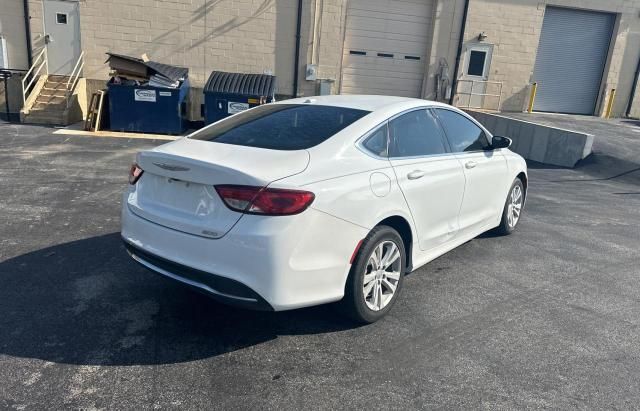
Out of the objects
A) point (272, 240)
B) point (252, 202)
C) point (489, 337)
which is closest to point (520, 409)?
point (489, 337)

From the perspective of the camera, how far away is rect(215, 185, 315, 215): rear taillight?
9.74ft

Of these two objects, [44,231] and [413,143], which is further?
[44,231]

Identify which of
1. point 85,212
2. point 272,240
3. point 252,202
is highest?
point 252,202

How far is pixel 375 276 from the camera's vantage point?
3.65m

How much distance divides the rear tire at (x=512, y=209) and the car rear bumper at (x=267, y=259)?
3.06 meters

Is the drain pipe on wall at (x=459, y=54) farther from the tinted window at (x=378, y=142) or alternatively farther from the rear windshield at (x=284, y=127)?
the tinted window at (x=378, y=142)

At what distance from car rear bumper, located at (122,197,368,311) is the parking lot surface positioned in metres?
0.43

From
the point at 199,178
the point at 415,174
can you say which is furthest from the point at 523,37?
the point at 199,178

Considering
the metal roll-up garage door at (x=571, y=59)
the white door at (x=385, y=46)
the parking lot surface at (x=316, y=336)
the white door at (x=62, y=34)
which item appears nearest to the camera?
the parking lot surface at (x=316, y=336)

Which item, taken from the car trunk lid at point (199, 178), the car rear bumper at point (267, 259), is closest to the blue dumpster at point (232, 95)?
the car trunk lid at point (199, 178)

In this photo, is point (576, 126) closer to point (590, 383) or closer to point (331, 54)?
point (331, 54)

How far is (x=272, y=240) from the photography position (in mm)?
2949

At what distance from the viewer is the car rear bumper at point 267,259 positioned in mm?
2967

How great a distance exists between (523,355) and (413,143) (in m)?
1.77
